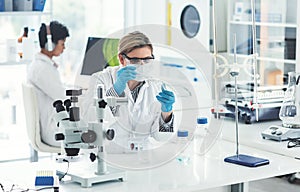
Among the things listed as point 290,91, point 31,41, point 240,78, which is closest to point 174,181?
point 290,91

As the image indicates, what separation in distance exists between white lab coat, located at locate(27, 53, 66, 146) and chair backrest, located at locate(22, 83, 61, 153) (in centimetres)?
5

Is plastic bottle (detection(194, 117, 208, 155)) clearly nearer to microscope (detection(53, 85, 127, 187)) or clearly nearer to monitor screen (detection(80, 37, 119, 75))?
microscope (detection(53, 85, 127, 187))

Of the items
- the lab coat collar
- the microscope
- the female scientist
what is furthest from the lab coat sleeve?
the lab coat collar

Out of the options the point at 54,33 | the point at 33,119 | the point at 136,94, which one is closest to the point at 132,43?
the point at 136,94

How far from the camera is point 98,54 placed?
4.55 metres

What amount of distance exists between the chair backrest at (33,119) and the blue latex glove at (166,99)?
1.49 meters

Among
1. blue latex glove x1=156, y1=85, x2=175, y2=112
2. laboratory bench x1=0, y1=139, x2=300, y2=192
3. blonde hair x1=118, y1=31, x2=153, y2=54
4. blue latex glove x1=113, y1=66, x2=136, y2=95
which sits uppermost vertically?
blonde hair x1=118, y1=31, x2=153, y2=54

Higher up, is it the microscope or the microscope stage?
the microscope

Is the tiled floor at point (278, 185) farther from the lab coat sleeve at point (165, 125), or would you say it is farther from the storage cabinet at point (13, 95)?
the storage cabinet at point (13, 95)

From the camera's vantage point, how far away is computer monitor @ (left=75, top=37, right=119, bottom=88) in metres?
4.30

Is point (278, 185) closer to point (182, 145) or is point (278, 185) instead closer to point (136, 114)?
point (182, 145)

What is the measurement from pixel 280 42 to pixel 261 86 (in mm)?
339

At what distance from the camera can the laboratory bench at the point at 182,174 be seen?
2359 mm

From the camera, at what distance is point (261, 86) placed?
3961mm
